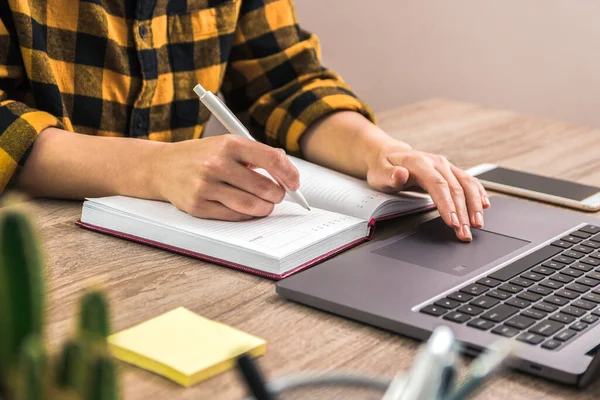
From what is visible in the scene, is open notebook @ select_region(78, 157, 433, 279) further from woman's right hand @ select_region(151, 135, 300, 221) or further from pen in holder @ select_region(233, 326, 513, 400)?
pen in holder @ select_region(233, 326, 513, 400)

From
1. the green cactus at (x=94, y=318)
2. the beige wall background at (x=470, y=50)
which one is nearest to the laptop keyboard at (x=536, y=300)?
the green cactus at (x=94, y=318)

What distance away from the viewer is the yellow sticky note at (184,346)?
0.63 meters

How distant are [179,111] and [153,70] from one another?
10 cm

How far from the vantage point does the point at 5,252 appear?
0.32 metres

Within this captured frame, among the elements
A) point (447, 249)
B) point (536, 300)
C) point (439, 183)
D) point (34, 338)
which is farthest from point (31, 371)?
point (439, 183)

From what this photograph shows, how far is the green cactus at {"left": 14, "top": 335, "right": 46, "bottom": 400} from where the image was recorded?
0.30 metres

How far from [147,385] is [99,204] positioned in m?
0.38

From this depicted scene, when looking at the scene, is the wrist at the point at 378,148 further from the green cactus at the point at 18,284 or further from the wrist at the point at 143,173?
the green cactus at the point at 18,284

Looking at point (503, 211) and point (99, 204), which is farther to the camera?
point (503, 211)

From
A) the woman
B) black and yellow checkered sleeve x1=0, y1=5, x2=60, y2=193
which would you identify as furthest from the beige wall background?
black and yellow checkered sleeve x1=0, y1=5, x2=60, y2=193

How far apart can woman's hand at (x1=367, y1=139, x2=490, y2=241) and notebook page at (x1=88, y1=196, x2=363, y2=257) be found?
0.11m

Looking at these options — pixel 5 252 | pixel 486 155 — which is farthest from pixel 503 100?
pixel 5 252

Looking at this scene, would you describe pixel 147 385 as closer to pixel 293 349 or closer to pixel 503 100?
pixel 293 349

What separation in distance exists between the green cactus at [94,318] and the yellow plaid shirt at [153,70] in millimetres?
782
